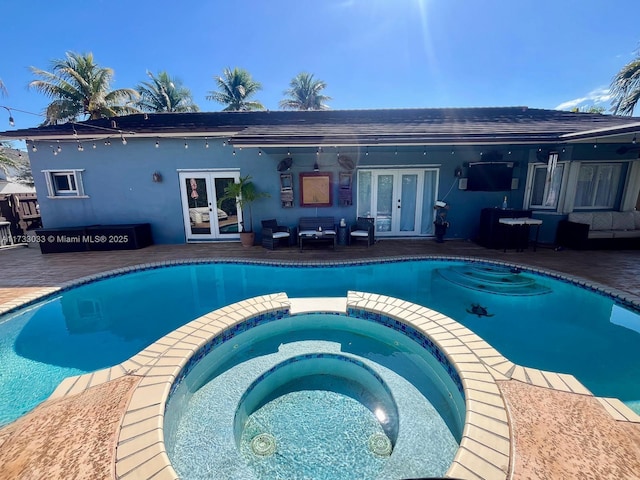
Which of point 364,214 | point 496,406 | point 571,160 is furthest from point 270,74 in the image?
point 496,406

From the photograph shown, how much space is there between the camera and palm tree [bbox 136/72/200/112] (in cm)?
1984

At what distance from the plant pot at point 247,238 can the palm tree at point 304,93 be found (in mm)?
17727

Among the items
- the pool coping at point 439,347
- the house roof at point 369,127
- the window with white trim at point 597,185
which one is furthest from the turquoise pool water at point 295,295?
the window with white trim at point 597,185

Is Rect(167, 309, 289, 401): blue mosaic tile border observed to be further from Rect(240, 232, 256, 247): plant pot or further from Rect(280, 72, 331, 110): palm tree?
Rect(280, 72, 331, 110): palm tree

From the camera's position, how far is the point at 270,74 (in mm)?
14375

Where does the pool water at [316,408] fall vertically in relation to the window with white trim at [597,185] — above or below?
below

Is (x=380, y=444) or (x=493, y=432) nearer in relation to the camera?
(x=493, y=432)

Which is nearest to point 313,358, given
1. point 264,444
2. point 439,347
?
point 264,444

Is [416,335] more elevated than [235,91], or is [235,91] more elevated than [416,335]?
[235,91]

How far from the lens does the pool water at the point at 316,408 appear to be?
76.5 inches

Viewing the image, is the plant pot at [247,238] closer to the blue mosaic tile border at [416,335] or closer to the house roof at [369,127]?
the house roof at [369,127]

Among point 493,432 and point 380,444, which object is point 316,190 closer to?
point 380,444

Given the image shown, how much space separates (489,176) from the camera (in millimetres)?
8086

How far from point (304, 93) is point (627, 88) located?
61.2 ft
